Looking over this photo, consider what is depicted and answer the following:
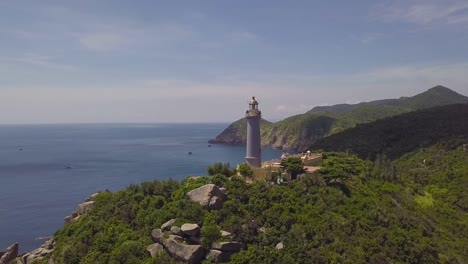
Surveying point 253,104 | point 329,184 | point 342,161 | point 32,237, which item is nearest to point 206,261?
point 329,184

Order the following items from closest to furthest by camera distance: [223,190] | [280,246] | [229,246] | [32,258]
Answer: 1. [229,246]
2. [280,246]
3. [223,190]
4. [32,258]

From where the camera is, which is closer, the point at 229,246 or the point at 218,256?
the point at 218,256

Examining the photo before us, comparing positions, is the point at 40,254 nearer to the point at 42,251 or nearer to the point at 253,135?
the point at 42,251

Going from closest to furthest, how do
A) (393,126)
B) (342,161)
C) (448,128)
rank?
(342,161)
(448,128)
(393,126)

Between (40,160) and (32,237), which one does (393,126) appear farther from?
(40,160)

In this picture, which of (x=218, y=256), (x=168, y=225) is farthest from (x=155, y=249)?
(x=218, y=256)

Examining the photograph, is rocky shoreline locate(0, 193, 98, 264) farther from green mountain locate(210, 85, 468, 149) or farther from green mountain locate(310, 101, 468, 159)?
green mountain locate(210, 85, 468, 149)
